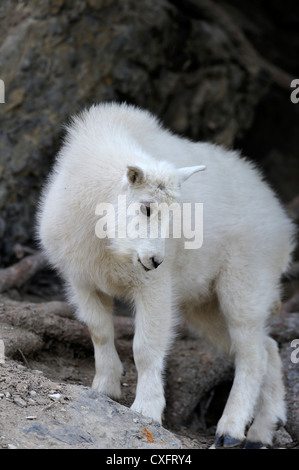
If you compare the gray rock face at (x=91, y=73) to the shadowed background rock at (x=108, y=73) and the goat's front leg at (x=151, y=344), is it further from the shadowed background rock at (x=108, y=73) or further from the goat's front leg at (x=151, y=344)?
the goat's front leg at (x=151, y=344)

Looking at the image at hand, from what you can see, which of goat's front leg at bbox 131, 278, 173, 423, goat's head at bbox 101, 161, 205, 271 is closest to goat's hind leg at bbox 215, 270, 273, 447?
goat's front leg at bbox 131, 278, 173, 423

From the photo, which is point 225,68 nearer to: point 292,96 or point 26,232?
point 292,96

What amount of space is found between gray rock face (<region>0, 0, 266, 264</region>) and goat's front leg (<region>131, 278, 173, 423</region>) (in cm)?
270

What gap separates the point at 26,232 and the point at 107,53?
7.66 feet

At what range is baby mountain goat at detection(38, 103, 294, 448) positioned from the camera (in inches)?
201

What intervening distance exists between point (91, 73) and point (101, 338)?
3.58 metres

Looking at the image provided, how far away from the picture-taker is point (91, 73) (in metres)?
7.94

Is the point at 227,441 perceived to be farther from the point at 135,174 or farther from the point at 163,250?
the point at 135,174

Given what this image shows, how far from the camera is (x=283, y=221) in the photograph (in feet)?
22.0

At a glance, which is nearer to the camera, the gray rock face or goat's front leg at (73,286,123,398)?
goat's front leg at (73,286,123,398)

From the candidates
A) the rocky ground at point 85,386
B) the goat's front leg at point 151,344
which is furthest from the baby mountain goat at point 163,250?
the rocky ground at point 85,386

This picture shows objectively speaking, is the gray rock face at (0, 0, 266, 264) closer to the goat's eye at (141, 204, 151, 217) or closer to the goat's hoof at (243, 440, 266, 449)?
the goat's eye at (141, 204, 151, 217)

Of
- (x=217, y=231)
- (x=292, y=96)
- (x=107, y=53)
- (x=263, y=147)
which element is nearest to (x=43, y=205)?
(x=217, y=231)

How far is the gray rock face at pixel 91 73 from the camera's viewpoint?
743 cm
